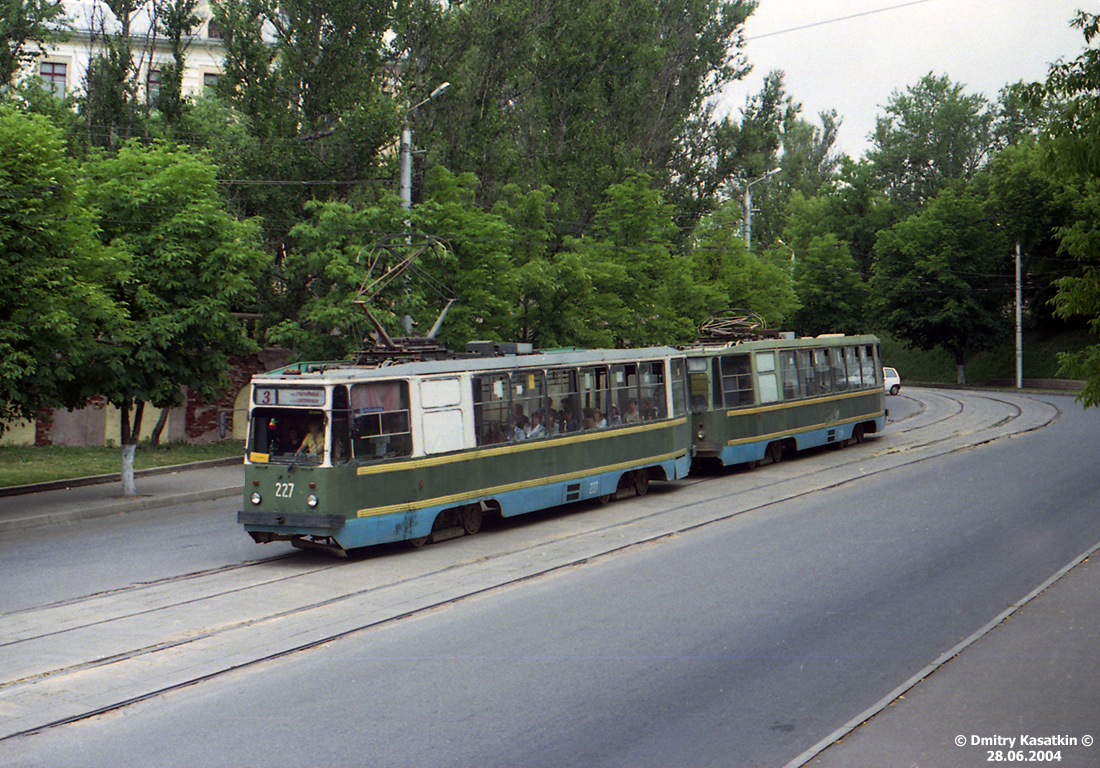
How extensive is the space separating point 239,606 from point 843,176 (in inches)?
2956

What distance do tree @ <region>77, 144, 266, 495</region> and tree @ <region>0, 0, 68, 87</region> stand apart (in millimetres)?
18530

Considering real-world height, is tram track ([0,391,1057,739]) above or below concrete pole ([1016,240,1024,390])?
below

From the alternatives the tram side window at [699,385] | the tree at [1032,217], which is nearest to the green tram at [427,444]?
the tram side window at [699,385]

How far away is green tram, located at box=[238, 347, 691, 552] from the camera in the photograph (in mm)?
14273

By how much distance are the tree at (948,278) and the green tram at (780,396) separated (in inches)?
1423

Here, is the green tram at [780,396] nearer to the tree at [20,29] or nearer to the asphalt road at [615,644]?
the asphalt road at [615,644]

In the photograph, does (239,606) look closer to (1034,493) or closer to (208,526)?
(208,526)

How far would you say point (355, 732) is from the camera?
7.67 meters

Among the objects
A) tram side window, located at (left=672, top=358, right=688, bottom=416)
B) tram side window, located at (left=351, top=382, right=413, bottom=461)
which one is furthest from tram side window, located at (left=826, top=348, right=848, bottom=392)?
tram side window, located at (left=351, top=382, right=413, bottom=461)

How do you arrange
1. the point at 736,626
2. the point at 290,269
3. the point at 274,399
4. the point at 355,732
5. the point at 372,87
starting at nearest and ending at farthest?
the point at 355,732 → the point at 736,626 → the point at 274,399 → the point at 290,269 → the point at 372,87

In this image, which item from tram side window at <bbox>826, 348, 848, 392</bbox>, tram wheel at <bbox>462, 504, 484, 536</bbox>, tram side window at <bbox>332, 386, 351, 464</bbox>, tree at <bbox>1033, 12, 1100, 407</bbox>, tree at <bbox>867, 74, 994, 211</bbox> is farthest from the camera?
tree at <bbox>867, 74, 994, 211</bbox>

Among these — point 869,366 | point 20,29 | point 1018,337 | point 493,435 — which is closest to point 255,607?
point 493,435

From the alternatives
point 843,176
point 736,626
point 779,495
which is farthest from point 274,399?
point 843,176

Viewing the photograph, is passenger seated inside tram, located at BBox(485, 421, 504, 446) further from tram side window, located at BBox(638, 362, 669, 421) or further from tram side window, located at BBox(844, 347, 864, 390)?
tram side window, located at BBox(844, 347, 864, 390)
